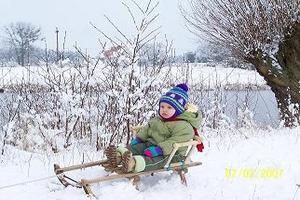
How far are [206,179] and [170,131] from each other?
669 millimetres

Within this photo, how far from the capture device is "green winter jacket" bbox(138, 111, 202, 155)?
211 inches

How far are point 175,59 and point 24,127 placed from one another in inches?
130

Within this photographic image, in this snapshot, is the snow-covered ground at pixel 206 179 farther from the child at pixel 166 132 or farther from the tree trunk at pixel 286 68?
the tree trunk at pixel 286 68

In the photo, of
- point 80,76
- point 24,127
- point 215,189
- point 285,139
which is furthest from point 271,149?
point 24,127

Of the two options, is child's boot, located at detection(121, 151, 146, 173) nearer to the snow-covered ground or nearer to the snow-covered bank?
the snow-covered ground

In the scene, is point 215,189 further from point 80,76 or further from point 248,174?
point 80,76

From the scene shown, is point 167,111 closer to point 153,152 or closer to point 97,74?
point 153,152

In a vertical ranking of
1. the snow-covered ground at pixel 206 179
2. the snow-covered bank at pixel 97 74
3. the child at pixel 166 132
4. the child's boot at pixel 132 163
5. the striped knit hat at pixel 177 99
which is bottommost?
the snow-covered ground at pixel 206 179

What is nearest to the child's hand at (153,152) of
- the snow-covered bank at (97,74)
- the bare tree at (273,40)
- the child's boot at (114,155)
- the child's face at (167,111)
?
the child's boot at (114,155)

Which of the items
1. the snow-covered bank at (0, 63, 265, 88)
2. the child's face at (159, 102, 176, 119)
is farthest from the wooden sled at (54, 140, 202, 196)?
the snow-covered bank at (0, 63, 265, 88)

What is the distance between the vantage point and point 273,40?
12133 millimetres

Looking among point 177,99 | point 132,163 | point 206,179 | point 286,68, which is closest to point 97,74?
point 177,99

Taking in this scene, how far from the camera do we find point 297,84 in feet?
39.3
